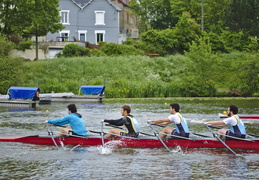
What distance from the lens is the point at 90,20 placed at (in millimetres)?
74875

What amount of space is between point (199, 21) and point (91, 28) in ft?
56.3

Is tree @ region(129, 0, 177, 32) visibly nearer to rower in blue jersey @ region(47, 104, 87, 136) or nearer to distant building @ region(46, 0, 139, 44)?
distant building @ region(46, 0, 139, 44)

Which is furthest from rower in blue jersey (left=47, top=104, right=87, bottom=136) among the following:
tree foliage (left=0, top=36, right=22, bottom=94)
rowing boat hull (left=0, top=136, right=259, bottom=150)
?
tree foliage (left=0, top=36, right=22, bottom=94)

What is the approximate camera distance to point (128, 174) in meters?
14.9

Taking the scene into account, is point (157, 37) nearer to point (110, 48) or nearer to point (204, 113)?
point (110, 48)

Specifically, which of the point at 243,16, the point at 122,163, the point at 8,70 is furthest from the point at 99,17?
the point at 122,163

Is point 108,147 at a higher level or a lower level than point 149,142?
lower

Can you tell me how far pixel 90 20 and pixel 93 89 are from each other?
31533mm

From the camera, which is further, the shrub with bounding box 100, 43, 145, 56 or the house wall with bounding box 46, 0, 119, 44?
the house wall with bounding box 46, 0, 119, 44

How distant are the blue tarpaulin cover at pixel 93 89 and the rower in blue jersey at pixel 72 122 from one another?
25.6 m

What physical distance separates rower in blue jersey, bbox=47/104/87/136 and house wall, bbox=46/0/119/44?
56332mm

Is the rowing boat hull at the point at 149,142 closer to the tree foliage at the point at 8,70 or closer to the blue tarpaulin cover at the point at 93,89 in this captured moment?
the blue tarpaulin cover at the point at 93,89

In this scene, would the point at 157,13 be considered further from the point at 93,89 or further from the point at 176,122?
the point at 176,122

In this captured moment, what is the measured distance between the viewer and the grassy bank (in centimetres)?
4894
